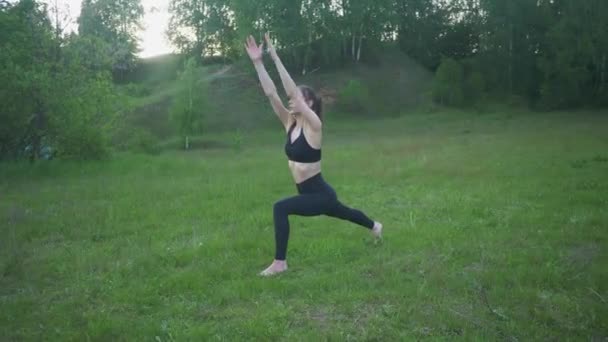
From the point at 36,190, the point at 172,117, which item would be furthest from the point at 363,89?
the point at 36,190

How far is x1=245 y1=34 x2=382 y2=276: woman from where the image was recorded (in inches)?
243

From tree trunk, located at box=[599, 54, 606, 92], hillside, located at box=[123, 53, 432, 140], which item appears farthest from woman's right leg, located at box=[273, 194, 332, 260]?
tree trunk, located at box=[599, 54, 606, 92]

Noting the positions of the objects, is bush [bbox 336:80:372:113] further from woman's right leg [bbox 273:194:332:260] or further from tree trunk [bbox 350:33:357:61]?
woman's right leg [bbox 273:194:332:260]

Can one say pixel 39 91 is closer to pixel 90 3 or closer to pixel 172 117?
pixel 172 117

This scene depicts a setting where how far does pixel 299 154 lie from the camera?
6270 mm

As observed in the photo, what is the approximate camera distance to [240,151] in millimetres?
28875

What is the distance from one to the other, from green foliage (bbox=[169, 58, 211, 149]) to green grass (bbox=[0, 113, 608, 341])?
811 inches

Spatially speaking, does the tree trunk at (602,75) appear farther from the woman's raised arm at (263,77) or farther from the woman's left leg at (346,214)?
the woman's raised arm at (263,77)

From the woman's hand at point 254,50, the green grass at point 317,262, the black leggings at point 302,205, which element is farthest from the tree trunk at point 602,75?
the woman's hand at point 254,50

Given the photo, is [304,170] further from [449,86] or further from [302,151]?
[449,86]

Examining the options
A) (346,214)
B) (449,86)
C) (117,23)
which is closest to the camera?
(346,214)

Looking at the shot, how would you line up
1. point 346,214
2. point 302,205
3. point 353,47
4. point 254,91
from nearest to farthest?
1. point 302,205
2. point 346,214
3. point 254,91
4. point 353,47

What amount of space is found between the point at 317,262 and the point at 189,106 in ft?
100

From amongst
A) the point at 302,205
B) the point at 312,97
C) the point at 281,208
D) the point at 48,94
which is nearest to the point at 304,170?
the point at 302,205
